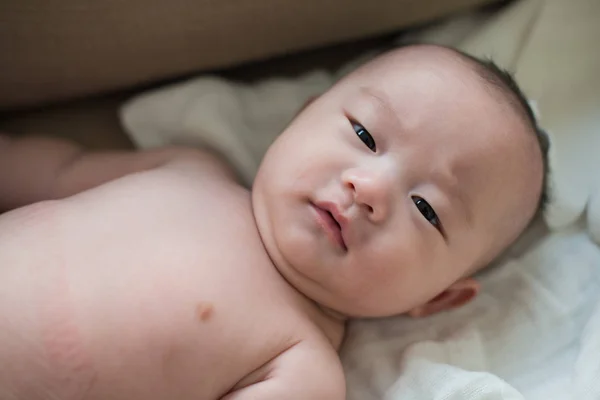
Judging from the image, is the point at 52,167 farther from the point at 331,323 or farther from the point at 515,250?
the point at 515,250

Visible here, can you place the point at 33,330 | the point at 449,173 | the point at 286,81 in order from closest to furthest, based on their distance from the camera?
the point at 33,330
the point at 449,173
the point at 286,81

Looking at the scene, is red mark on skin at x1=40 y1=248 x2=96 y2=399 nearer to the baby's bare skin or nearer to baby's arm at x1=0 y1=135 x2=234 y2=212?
the baby's bare skin

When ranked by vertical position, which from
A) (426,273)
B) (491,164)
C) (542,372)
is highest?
(491,164)

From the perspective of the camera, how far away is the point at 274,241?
3.20ft

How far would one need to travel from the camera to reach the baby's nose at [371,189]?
899 millimetres

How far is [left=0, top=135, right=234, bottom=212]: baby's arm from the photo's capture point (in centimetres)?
105

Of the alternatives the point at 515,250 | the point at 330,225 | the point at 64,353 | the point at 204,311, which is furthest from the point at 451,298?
the point at 64,353

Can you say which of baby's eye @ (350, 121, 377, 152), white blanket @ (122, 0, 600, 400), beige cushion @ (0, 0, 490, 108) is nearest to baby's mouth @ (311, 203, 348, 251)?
baby's eye @ (350, 121, 377, 152)

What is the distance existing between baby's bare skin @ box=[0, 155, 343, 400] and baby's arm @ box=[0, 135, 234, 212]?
9cm

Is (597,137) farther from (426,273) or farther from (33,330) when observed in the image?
(33,330)

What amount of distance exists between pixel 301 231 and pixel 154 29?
0.38 metres

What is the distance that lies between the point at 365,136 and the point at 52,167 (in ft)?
1.48

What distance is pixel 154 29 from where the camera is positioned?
1058mm

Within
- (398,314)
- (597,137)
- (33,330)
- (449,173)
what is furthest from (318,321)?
(597,137)
